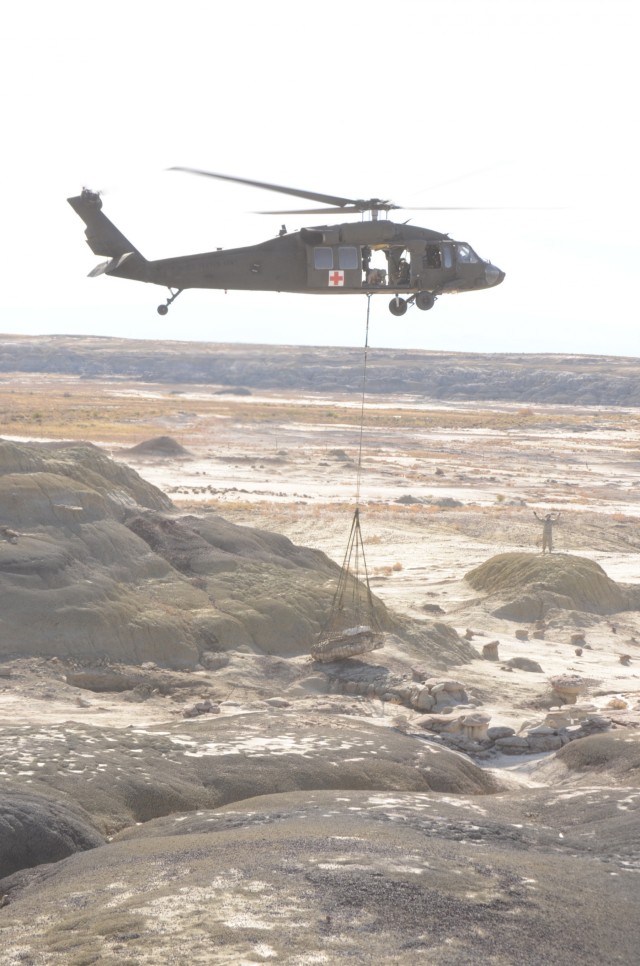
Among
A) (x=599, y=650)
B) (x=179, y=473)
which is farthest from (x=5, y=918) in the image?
(x=179, y=473)

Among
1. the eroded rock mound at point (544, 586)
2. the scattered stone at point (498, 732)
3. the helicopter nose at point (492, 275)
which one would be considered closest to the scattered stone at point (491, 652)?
the eroded rock mound at point (544, 586)

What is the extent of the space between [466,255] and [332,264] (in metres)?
2.42

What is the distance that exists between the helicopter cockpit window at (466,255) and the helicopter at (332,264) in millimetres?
17

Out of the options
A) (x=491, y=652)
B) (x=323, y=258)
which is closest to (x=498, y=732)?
(x=491, y=652)

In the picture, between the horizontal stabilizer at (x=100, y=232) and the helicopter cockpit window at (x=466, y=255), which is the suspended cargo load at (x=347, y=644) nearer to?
the helicopter cockpit window at (x=466, y=255)

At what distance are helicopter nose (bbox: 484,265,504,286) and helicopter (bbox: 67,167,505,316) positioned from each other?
2 centimetres

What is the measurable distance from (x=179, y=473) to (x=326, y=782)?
42434 millimetres

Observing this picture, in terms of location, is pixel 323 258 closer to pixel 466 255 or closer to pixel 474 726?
pixel 466 255

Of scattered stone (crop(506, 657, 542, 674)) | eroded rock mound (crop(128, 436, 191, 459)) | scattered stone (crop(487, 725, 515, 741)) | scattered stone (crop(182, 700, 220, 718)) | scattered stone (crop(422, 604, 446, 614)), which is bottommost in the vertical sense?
scattered stone (crop(506, 657, 542, 674))

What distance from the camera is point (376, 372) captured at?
6545 inches

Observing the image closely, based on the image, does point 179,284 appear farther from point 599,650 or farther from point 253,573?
point 599,650

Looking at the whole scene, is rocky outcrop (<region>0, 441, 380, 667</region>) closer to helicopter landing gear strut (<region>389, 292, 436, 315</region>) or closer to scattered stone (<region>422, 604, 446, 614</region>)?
scattered stone (<region>422, 604, 446, 614</region>)

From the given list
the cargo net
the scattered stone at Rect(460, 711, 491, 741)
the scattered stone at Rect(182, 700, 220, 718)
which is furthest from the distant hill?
the scattered stone at Rect(182, 700, 220, 718)

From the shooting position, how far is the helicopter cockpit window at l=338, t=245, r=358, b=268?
19.1 meters
